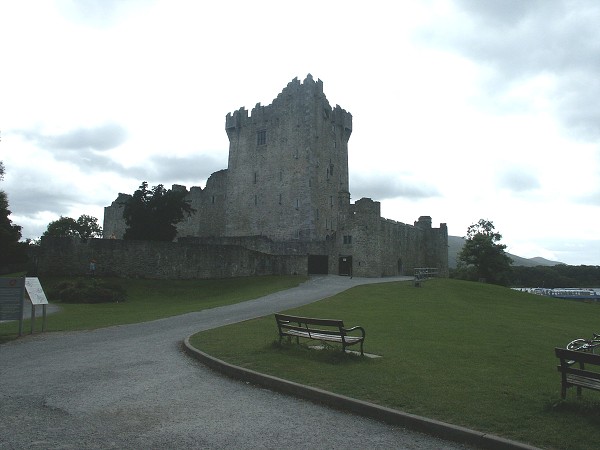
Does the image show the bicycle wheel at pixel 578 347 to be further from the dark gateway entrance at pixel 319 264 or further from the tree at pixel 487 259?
the tree at pixel 487 259

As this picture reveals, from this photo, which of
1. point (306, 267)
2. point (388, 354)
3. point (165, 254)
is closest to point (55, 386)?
point (388, 354)

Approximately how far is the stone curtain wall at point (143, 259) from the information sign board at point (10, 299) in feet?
66.4

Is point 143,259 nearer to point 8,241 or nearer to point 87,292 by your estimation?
point 87,292

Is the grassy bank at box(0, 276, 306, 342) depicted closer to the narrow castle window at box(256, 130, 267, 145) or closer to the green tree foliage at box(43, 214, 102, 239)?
the narrow castle window at box(256, 130, 267, 145)

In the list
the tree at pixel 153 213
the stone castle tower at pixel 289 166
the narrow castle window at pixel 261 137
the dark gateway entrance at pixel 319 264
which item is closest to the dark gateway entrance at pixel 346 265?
the dark gateway entrance at pixel 319 264

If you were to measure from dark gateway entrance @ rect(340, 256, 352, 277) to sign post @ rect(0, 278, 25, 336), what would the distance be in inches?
1205

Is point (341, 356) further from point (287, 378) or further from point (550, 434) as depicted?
point (550, 434)

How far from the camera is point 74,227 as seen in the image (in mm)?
83250

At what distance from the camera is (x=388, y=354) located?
10211mm

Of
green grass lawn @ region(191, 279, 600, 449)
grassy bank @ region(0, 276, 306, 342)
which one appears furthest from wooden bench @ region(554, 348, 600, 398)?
grassy bank @ region(0, 276, 306, 342)

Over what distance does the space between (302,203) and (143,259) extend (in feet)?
61.8

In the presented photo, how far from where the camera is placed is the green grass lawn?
239 inches

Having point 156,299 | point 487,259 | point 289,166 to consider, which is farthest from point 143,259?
point 487,259

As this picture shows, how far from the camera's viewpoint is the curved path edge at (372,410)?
554cm
